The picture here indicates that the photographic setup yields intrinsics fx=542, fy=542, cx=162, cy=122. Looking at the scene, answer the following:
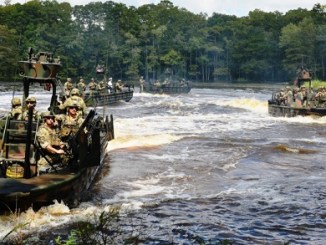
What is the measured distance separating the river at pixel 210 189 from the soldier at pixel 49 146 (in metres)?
0.96

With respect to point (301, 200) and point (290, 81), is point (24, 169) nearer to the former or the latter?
point (301, 200)

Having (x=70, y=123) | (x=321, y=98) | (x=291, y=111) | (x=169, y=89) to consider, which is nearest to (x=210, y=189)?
(x=70, y=123)

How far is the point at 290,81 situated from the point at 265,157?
219 feet

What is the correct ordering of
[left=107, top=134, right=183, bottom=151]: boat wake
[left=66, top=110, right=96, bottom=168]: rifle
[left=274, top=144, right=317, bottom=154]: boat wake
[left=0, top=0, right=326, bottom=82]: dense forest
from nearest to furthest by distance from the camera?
[left=66, top=110, right=96, bottom=168]: rifle < [left=274, top=144, right=317, bottom=154]: boat wake < [left=107, top=134, right=183, bottom=151]: boat wake < [left=0, top=0, right=326, bottom=82]: dense forest

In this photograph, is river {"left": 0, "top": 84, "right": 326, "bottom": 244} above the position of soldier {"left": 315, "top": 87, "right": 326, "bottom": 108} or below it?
below

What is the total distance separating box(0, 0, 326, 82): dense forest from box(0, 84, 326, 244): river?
58.6 m

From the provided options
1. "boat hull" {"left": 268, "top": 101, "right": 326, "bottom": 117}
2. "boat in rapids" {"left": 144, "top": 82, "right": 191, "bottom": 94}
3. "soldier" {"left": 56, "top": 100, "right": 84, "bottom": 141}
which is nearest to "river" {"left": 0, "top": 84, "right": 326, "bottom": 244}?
"soldier" {"left": 56, "top": 100, "right": 84, "bottom": 141}

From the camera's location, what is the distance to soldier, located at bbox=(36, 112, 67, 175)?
971 centimetres

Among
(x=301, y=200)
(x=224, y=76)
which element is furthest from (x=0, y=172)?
(x=224, y=76)

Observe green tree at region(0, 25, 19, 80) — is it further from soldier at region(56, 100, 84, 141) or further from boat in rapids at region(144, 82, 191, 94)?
soldier at region(56, 100, 84, 141)

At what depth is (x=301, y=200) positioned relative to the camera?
11.1 m

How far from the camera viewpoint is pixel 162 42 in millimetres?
88438

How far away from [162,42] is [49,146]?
7991 cm

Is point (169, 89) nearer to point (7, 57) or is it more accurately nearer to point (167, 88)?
point (167, 88)
